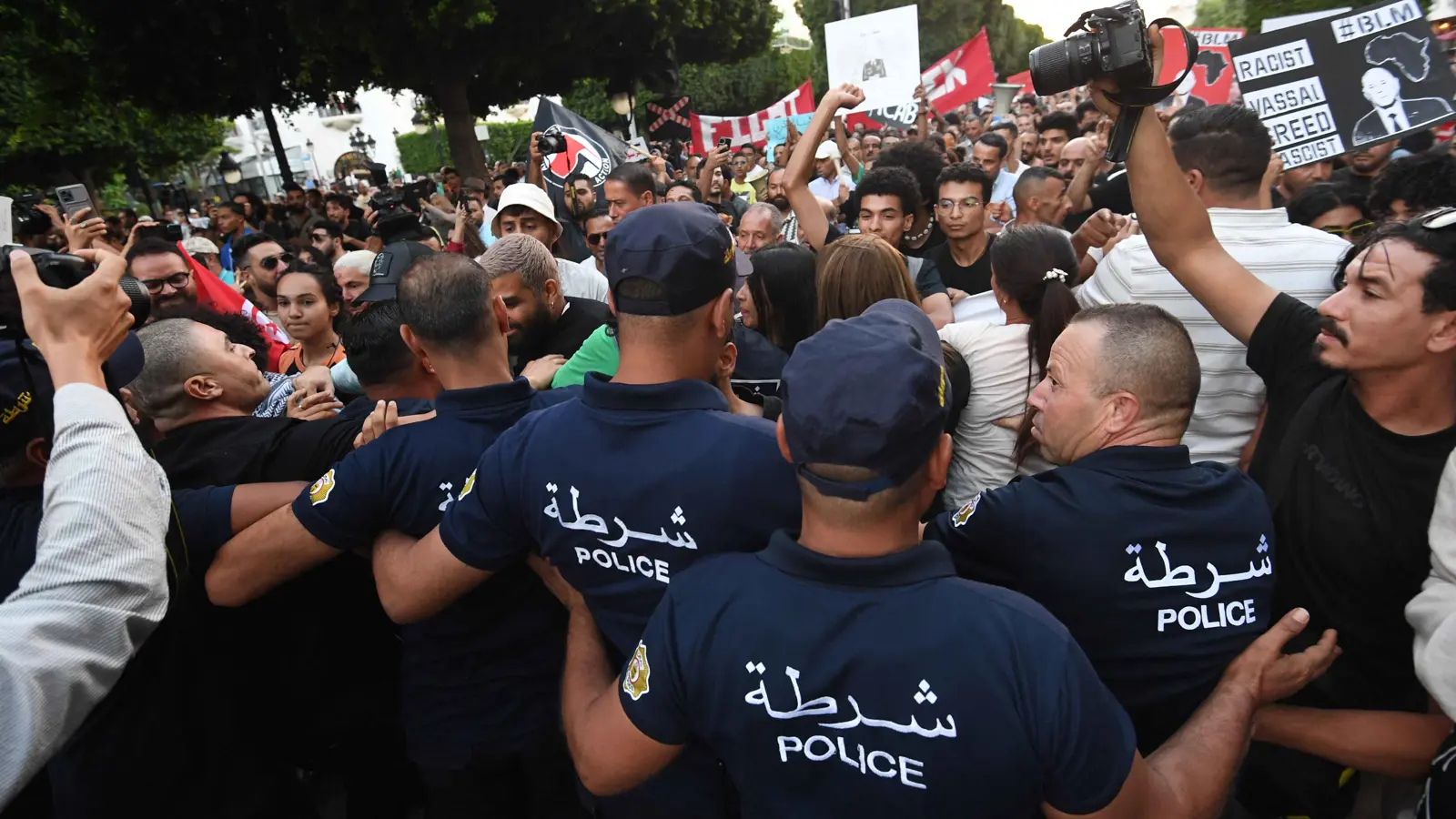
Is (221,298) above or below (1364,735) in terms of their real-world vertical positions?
above

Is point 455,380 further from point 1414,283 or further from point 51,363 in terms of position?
point 1414,283

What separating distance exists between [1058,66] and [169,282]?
5.00m

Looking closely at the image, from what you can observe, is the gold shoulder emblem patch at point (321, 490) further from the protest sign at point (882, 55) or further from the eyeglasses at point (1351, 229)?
the protest sign at point (882, 55)

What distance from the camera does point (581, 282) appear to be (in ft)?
15.7

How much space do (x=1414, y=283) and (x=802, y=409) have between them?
5.26 ft

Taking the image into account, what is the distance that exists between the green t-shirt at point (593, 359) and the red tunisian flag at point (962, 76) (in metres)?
9.81

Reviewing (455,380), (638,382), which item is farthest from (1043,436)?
(455,380)

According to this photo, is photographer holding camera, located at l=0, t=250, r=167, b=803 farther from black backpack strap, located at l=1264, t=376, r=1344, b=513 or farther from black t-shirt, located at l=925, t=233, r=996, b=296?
black t-shirt, located at l=925, t=233, r=996, b=296

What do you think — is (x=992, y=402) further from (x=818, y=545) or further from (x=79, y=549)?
(x=79, y=549)

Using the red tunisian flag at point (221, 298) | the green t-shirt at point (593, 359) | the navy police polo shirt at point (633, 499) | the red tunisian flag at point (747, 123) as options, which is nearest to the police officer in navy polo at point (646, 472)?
the navy police polo shirt at point (633, 499)

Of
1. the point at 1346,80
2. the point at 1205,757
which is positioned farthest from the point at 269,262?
the point at 1346,80

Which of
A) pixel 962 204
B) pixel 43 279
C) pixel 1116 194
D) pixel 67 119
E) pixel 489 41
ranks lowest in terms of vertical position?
pixel 1116 194

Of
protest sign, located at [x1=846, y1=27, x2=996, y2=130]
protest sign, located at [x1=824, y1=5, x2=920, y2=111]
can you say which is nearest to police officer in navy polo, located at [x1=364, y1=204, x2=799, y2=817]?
protest sign, located at [x1=824, y1=5, x2=920, y2=111]

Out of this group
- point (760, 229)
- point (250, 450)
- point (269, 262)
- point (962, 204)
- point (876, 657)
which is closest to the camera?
point (876, 657)
